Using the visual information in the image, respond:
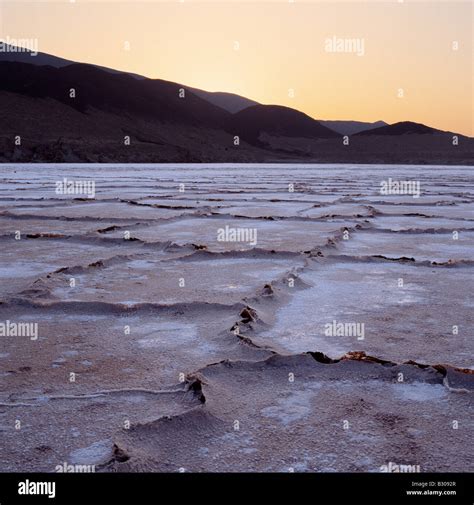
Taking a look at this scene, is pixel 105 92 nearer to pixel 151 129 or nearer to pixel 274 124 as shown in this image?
pixel 151 129

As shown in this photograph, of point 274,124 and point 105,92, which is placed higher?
point 105,92

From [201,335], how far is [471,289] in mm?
1304

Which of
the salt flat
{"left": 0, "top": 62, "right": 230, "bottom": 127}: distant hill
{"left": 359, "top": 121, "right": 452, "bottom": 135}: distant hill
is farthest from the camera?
{"left": 359, "top": 121, "right": 452, "bottom": 135}: distant hill

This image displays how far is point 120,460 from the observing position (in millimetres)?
1143

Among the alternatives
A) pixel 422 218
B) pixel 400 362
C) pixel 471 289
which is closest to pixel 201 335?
pixel 400 362

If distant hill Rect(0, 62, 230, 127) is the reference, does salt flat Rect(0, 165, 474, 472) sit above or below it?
below

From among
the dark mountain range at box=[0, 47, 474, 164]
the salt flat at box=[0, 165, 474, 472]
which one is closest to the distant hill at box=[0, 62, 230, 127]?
the dark mountain range at box=[0, 47, 474, 164]

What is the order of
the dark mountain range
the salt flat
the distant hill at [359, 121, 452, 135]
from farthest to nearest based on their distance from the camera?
the distant hill at [359, 121, 452, 135]
the dark mountain range
the salt flat

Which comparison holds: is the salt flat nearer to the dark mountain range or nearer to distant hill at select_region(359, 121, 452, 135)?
the dark mountain range

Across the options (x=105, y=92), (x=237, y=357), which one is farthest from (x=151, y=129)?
(x=237, y=357)

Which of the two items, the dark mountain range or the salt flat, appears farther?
the dark mountain range

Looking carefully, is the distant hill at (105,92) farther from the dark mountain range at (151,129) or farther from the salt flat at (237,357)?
the salt flat at (237,357)

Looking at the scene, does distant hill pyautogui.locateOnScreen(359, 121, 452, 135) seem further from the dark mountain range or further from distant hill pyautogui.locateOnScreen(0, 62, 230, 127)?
distant hill pyautogui.locateOnScreen(0, 62, 230, 127)

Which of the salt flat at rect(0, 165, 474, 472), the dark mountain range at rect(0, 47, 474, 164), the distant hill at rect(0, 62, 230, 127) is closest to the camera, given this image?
the salt flat at rect(0, 165, 474, 472)
